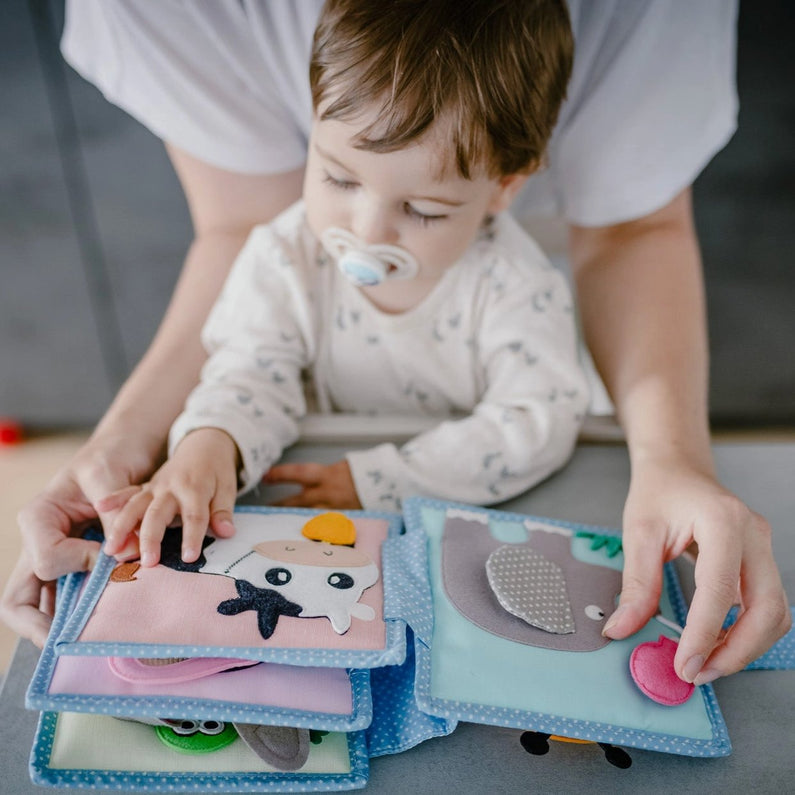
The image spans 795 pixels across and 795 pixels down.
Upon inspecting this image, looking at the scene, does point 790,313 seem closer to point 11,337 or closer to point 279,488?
point 279,488

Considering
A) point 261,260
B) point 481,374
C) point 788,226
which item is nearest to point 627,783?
point 481,374

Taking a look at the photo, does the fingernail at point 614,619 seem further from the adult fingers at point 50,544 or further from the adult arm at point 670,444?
the adult fingers at point 50,544

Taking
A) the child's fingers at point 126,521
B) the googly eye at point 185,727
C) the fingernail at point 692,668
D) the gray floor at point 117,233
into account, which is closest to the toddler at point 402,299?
the child's fingers at point 126,521

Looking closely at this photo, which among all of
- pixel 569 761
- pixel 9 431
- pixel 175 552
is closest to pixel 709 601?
pixel 569 761

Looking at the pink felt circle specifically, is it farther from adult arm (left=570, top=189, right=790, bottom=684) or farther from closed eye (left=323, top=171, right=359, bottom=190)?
closed eye (left=323, top=171, right=359, bottom=190)

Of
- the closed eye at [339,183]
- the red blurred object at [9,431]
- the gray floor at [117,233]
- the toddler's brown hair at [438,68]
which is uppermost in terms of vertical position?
the toddler's brown hair at [438,68]

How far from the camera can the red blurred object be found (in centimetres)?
143

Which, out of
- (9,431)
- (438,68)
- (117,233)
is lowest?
(9,431)

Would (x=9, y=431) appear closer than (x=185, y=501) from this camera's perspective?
No

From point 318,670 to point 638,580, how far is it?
8.4 inches

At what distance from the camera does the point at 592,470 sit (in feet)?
2.12

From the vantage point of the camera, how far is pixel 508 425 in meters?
0.62

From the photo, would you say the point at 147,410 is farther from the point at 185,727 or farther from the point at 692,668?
the point at 692,668

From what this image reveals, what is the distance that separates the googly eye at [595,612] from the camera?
18.7 inches
